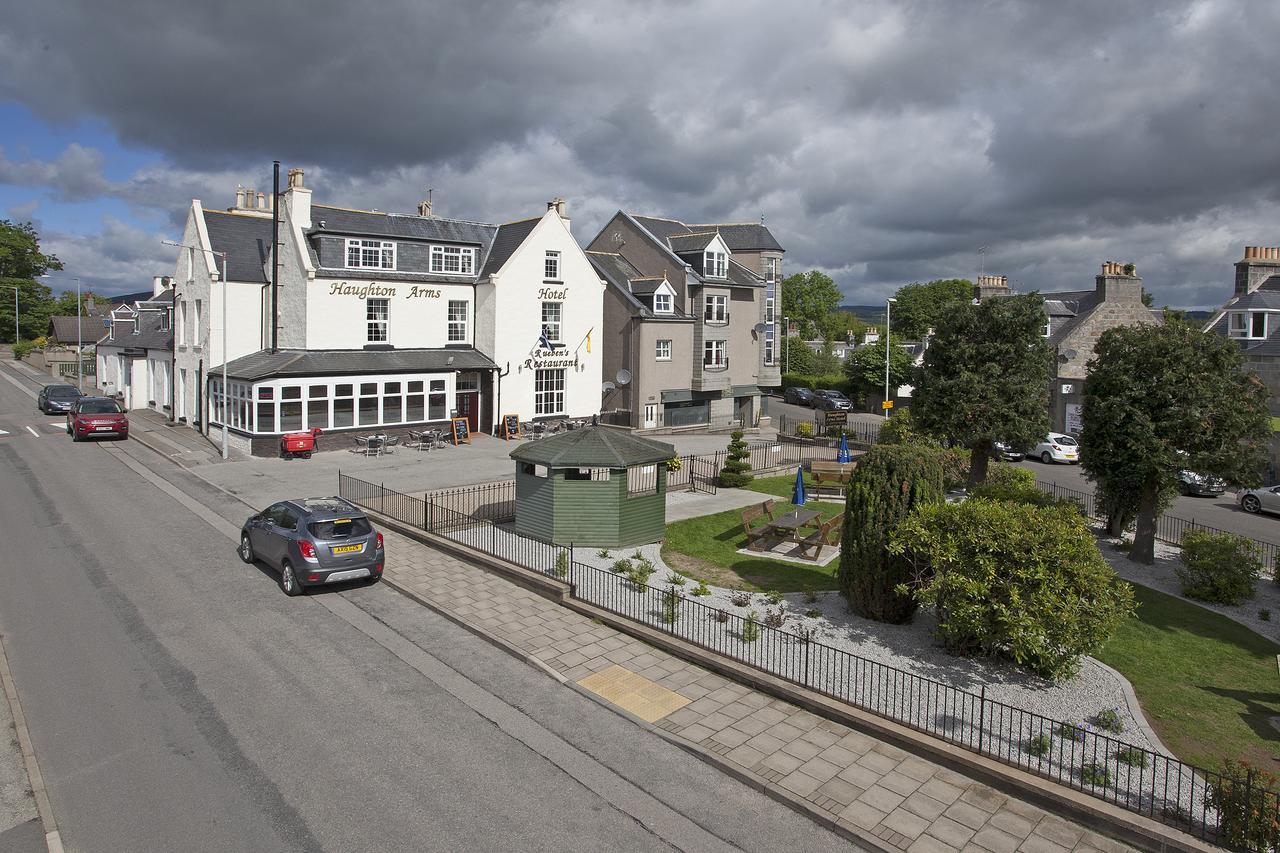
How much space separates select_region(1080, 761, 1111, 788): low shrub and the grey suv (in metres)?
12.6

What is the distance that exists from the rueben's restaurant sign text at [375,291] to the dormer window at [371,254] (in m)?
0.90

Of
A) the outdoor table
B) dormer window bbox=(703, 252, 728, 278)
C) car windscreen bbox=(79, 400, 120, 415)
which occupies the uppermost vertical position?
dormer window bbox=(703, 252, 728, 278)

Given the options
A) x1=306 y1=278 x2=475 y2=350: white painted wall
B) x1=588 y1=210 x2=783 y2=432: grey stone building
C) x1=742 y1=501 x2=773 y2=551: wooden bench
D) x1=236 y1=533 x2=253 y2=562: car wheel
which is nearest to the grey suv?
x1=236 y1=533 x2=253 y2=562: car wheel

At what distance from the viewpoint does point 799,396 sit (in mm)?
64938

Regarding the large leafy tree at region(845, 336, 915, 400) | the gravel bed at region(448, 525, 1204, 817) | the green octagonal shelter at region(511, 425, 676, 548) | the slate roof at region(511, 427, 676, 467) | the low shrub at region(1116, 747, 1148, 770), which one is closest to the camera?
the gravel bed at region(448, 525, 1204, 817)

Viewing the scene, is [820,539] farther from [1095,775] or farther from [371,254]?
[371,254]

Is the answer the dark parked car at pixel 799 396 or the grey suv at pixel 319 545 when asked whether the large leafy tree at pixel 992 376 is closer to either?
the grey suv at pixel 319 545

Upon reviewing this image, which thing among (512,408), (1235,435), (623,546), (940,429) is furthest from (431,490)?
(1235,435)

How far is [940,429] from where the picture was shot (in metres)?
25.4

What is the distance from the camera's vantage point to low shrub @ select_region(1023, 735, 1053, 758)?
942 cm

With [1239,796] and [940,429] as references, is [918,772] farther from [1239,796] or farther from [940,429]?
[940,429]

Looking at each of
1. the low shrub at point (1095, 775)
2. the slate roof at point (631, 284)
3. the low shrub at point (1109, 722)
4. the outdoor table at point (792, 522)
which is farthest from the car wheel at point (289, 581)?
the slate roof at point (631, 284)

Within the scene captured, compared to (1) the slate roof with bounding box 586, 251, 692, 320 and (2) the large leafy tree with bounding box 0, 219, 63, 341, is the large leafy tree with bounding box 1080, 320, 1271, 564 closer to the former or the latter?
(1) the slate roof with bounding box 586, 251, 692, 320

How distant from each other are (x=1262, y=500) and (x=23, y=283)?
338ft
